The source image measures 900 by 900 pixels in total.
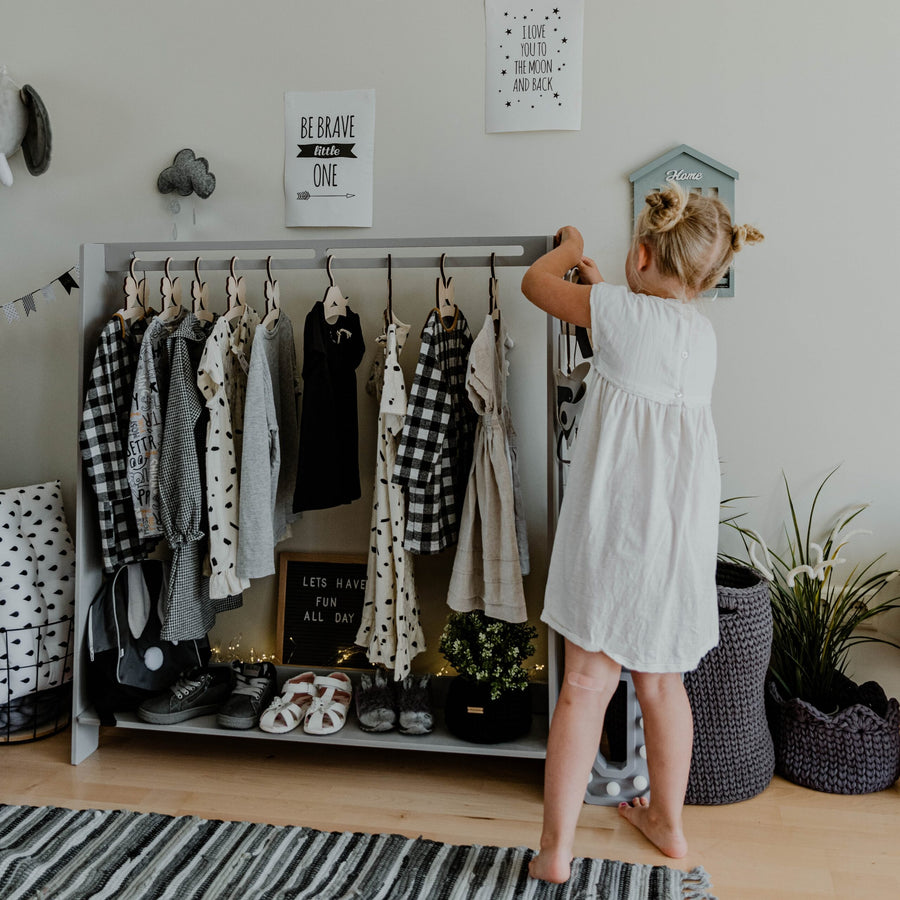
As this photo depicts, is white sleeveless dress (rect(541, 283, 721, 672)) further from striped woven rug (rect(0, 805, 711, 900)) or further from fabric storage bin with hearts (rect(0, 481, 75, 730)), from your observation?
fabric storage bin with hearts (rect(0, 481, 75, 730))

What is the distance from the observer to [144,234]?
2.46 meters

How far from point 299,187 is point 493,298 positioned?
782 mm

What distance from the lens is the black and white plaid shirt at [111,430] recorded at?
204 centimetres

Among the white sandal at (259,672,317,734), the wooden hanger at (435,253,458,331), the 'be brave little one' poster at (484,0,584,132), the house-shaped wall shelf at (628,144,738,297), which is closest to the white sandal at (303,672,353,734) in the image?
the white sandal at (259,672,317,734)

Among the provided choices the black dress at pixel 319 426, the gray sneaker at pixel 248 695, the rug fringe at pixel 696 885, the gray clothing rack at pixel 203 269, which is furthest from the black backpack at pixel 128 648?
the rug fringe at pixel 696 885

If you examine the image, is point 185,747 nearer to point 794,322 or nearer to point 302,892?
point 302,892

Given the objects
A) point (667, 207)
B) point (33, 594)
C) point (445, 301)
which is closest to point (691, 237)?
point (667, 207)

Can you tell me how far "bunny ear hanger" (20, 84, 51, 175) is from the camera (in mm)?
2410

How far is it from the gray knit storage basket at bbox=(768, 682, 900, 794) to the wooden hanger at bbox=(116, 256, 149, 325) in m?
1.92

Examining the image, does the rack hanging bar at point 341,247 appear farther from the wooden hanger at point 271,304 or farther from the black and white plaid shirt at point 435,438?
the black and white plaid shirt at point 435,438

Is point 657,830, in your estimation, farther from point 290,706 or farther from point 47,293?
point 47,293

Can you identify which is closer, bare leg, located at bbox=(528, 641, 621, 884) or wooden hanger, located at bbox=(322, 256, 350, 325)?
bare leg, located at bbox=(528, 641, 621, 884)

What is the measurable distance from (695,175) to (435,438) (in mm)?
1010

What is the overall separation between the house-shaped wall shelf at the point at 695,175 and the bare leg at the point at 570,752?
1.13m
